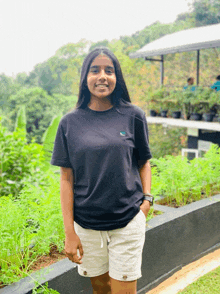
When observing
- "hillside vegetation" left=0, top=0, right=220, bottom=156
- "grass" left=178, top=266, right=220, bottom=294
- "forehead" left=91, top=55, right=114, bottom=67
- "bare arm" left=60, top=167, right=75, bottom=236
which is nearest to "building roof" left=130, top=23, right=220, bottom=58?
"hillside vegetation" left=0, top=0, right=220, bottom=156

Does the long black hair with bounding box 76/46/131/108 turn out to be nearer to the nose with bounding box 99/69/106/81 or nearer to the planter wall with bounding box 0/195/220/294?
the nose with bounding box 99/69/106/81

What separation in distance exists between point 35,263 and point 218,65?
2001cm

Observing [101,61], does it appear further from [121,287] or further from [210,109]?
[210,109]

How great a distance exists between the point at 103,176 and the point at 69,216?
0.30 m

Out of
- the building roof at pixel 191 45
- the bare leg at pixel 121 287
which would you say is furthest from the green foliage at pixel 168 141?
the bare leg at pixel 121 287

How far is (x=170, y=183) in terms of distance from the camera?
369 centimetres

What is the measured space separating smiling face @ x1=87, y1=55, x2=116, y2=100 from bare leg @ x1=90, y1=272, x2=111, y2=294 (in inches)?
40.1

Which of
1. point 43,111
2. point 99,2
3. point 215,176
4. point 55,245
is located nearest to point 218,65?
point 43,111

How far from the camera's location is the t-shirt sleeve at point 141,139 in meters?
1.87

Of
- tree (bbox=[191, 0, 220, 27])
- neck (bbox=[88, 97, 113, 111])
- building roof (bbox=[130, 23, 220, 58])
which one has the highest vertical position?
tree (bbox=[191, 0, 220, 27])

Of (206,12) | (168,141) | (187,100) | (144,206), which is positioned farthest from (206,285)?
(206,12)

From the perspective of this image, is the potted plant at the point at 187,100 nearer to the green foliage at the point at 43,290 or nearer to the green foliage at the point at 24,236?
the green foliage at the point at 24,236

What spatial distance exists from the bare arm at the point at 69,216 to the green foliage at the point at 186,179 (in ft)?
5.52

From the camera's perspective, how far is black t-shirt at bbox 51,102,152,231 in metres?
1.73
